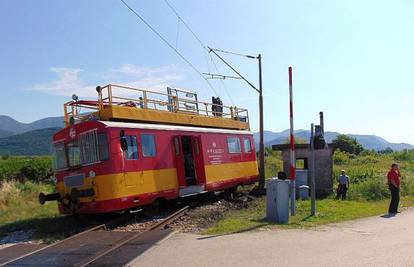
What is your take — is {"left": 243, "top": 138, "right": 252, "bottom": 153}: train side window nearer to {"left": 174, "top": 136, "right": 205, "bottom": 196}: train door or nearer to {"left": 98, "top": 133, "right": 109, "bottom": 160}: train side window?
{"left": 174, "top": 136, "right": 205, "bottom": 196}: train door

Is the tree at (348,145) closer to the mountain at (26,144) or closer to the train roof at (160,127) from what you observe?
the mountain at (26,144)


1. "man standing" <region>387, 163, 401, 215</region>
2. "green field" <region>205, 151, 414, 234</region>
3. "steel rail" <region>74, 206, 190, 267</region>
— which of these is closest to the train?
"steel rail" <region>74, 206, 190, 267</region>

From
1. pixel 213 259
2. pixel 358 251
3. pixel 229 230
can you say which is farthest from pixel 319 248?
pixel 229 230

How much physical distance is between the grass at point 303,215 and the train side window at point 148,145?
2.97 meters

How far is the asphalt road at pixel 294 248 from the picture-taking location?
8.65m

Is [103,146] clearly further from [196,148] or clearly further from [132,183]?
[196,148]

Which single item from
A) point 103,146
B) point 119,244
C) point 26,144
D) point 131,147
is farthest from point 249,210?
point 26,144

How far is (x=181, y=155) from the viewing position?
17250mm

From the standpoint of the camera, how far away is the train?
543 inches

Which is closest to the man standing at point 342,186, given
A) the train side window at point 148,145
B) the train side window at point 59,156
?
the train side window at point 148,145

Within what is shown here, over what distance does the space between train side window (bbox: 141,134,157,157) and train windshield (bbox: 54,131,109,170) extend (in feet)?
5.47

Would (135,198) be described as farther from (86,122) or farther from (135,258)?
(135,258)

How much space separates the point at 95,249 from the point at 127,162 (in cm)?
435

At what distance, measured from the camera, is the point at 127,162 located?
14344 millimetres
